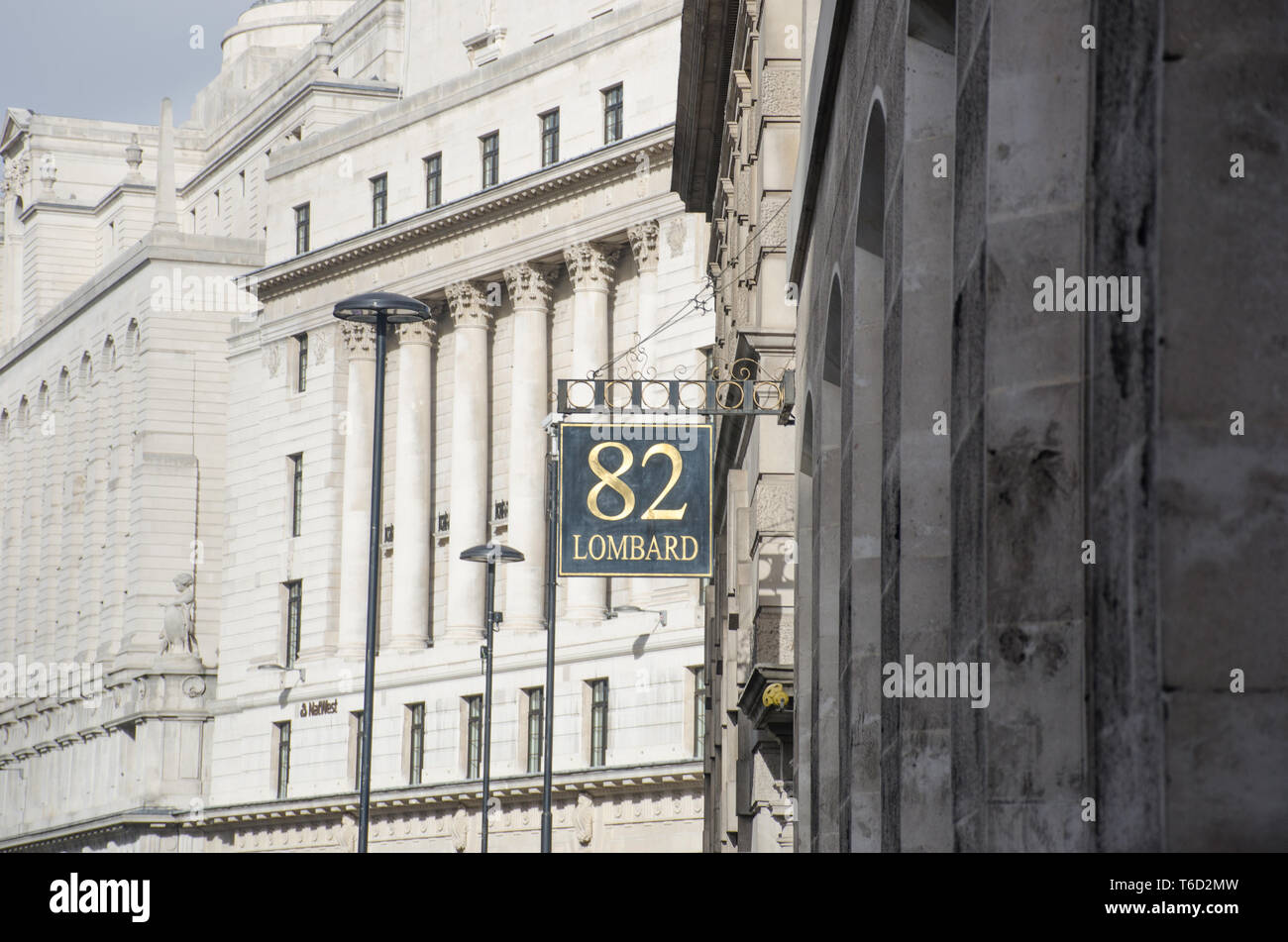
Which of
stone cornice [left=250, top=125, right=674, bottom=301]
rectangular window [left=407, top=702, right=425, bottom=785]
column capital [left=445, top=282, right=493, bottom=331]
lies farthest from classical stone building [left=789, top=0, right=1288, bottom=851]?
column capital [left=445, top=282, right=493, bottom=331]

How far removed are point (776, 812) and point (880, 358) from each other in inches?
528

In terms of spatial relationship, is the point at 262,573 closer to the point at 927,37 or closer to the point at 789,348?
the point at 789,348

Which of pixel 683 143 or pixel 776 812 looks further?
pixel 683 143

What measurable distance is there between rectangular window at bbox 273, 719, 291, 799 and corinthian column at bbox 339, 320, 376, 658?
4.14m

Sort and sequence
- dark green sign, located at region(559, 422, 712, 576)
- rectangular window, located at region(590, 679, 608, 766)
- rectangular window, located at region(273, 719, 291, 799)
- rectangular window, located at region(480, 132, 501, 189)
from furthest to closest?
rectangular window, located at region(273, 719, 291, 799), rectangular window, located at region(480, 132, 501, 189), rectangular window, located at region(590, 679, 608, 766), dark green sign, located at region(559, 422, 712, 576)

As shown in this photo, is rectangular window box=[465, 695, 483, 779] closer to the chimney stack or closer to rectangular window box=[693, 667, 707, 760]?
rectangular window box=[693, 667, 707, 760]

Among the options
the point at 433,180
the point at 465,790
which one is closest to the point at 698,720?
the point at 465,790

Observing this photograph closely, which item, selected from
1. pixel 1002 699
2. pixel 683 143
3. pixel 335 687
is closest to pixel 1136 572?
pixel 1002 699

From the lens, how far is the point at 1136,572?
216 inches

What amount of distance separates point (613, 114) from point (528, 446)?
981 centimetres

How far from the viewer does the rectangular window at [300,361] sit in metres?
75.2

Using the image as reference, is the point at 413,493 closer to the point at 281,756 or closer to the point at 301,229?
the point at 281,756

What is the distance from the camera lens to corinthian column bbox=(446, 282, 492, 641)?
217ft
